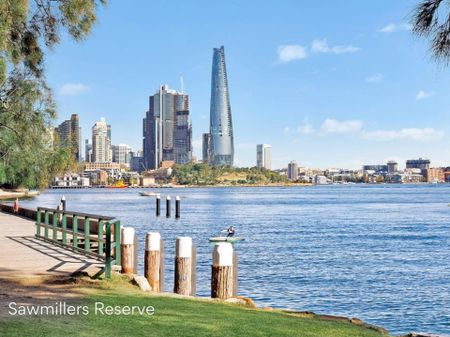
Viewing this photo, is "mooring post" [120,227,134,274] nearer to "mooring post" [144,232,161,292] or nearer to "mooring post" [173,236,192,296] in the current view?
"mooring post" [144,232,161,292]

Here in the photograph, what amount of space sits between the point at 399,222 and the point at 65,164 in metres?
57.1

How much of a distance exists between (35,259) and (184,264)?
16.3ft

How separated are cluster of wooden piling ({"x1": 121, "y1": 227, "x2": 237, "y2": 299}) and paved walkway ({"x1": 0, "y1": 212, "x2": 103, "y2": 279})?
2.93ft

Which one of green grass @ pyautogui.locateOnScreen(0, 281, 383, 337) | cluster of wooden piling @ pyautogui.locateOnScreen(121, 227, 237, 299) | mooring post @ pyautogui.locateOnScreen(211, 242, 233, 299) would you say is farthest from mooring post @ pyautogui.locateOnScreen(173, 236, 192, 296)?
green grass @ pyautogui.locateOnScreen(0, 281, 383, 337)

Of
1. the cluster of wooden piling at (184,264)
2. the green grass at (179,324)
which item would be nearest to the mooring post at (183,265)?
the cluster of wooden piling at (184,264)

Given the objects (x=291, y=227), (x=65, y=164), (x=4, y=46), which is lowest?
(x=291, y=227)

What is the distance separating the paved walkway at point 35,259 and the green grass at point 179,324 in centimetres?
328

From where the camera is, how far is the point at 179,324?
1046cm

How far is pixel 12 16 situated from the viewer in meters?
13.6

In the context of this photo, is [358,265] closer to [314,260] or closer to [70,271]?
[314,260]

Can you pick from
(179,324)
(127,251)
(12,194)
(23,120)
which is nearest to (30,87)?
(23,120)

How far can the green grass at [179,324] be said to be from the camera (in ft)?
32.0

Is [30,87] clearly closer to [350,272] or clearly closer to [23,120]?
[23,120]

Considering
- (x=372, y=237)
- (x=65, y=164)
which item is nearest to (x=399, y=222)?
(x=372, y=237)
